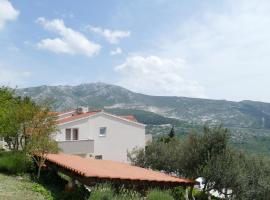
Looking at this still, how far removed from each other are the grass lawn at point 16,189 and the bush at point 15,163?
1.36m

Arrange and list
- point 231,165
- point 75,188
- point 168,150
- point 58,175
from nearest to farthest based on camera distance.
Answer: point 75,188
point 58,175
point 231,165
point 168,150

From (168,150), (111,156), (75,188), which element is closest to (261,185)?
(168,150)

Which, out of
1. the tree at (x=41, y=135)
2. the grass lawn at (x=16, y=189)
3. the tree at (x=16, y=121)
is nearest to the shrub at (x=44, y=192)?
the grass lawn at (x=16, y=189)

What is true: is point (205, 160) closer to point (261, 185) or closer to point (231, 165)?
point (231, 165)

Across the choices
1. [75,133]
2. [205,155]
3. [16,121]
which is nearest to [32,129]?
[16,121]

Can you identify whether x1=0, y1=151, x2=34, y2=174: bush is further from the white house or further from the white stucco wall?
the white stucco wall

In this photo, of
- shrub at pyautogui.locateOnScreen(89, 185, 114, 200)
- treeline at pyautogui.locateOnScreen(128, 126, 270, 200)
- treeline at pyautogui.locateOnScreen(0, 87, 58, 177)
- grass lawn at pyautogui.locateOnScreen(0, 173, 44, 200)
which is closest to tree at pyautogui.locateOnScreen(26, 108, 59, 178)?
treeline at pyautogui.locateOnScreen(0, 87, 58, 177)

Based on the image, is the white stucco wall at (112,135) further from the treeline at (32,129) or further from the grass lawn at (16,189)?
the grass lawn at (16,189)

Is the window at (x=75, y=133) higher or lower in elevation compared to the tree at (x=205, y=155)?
higher

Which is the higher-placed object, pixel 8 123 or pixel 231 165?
pixel 8 123

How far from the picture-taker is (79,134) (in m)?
53.4

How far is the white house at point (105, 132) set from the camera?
5294 cm

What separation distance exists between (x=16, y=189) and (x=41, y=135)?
25.0 feet

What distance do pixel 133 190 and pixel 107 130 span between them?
116 ft
